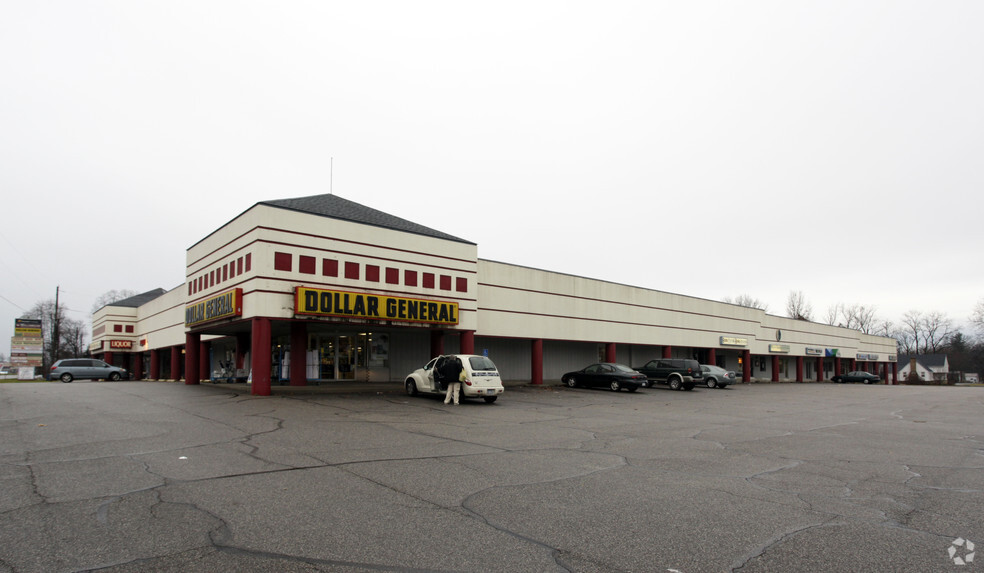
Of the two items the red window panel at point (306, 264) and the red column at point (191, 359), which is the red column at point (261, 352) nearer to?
the red window panel at point (306, 264)

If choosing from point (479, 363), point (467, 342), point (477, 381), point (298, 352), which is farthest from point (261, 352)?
point (467, 342)

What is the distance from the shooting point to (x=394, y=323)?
2502 cm

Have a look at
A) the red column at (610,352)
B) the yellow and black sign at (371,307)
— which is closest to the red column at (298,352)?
the yellow and black sign at (371,307)

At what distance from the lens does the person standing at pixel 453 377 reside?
63.4 feet

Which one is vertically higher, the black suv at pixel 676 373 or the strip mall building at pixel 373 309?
the strip mall building at pixel 373 309

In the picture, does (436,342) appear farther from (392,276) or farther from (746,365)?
(746,365)

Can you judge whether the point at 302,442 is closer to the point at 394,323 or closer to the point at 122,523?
the point at 122,523

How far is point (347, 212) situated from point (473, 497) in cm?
2137

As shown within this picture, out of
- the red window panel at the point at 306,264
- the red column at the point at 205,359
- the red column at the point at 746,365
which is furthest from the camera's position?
the red column at the point at 746,365

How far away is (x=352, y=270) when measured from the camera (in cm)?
2430

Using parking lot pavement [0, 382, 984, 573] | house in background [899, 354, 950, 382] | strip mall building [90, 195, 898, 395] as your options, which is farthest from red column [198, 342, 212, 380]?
house in background [899, 354, 950, 382]

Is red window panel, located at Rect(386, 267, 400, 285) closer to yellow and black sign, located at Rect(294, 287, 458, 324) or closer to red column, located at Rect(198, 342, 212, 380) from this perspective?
yellow and black sign, located at Rect(294, 287, 458, 324)

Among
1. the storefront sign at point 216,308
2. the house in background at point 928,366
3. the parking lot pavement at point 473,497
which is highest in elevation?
the storefront sign at point 216,308

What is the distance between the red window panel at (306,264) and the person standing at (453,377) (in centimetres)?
744
